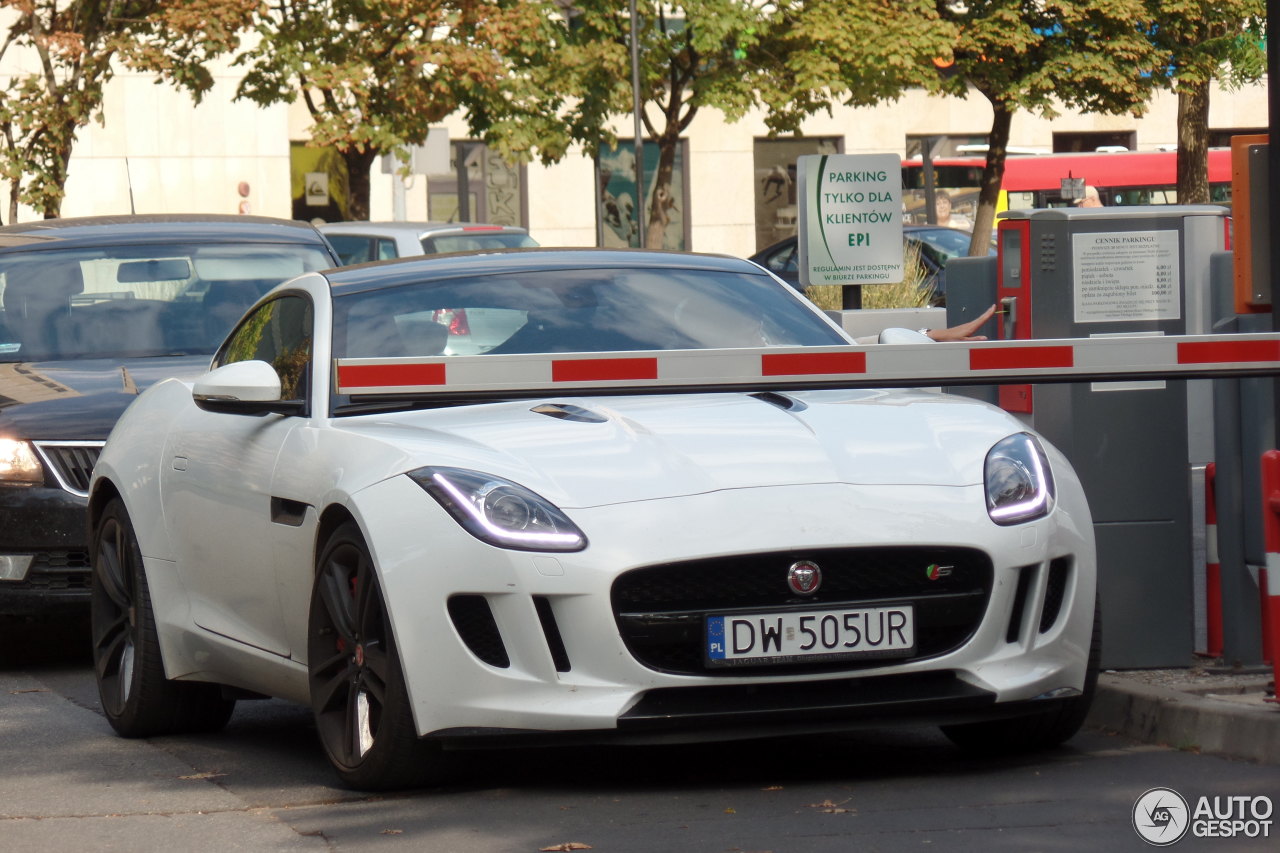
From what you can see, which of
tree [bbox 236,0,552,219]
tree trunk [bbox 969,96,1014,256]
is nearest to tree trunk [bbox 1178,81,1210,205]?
tree trunk [bbox 969,96,1014,256]

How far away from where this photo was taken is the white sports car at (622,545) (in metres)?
5.08

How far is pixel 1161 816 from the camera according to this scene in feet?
16.2

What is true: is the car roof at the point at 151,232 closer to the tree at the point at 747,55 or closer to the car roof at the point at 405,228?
the car roof at the point at 405,228

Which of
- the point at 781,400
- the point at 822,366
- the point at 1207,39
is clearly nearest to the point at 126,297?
the point at 781,400

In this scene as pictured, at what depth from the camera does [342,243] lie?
62.8 feet

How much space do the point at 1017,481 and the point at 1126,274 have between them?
5.65 feet

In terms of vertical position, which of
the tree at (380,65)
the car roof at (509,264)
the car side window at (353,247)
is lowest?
the car roof at (509,264)

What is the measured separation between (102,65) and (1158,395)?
2032cm

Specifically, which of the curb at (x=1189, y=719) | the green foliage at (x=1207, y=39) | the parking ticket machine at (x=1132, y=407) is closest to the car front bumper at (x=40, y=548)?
the parking ticket machine at (x=1132, y=407)

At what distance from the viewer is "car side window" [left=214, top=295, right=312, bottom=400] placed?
20.9 feet

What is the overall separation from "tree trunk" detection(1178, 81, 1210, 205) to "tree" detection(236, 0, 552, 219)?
26.1 feet

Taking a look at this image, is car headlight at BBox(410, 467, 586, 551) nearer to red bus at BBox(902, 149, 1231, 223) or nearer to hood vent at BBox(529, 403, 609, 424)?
hood vent at BBox(529, 403, 609, 424)

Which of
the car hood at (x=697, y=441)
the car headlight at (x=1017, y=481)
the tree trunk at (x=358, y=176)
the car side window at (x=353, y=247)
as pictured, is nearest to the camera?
the car hood at (x=697, y=441)

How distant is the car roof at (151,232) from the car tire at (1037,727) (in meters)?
5.45
